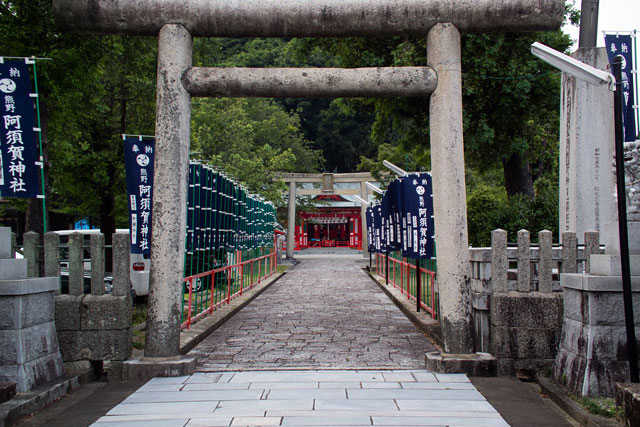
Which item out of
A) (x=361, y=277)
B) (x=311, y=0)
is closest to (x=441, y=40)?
(x=311, y=0)

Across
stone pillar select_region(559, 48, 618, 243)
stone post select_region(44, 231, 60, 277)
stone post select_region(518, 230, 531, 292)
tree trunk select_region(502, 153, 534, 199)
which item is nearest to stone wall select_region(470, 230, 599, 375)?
stone post select_region(518, 230, 531, 292)

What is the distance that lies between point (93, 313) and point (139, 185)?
3371 millimetres

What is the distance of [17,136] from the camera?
6.78 m

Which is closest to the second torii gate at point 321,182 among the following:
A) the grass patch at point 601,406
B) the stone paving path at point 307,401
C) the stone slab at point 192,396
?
the stone paving path at point 307,401

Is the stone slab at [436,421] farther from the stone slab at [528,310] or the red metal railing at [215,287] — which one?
the red metal railing at [215,287]

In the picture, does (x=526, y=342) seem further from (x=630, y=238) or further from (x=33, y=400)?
(x=33, y=400)

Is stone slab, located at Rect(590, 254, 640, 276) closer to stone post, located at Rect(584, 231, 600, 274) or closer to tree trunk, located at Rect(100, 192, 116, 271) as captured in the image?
stone post, located at Rect(584, 231, 600, 274)

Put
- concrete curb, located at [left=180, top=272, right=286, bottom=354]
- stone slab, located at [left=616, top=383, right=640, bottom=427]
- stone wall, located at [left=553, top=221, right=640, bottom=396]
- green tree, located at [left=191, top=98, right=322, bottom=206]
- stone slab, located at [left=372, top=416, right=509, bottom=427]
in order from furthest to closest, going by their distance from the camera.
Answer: green tree, located at [left=191, top=98, right=322, bottom=206], concrete curb, located at [left=180, top=272, right=286, bottom=354], stone wall, located at [left=553, top=221, right=640, bottom=396], stone slab, located at [left=372, top=416, right=509, bottom=427], stone slab, located at [left=616, top=383, right=640, bottom=427]

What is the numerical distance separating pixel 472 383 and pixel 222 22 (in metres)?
5.08

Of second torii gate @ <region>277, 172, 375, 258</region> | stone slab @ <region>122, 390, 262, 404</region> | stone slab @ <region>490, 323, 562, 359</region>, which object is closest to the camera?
stone slab @ <region>122, 390, 262, 404</region>

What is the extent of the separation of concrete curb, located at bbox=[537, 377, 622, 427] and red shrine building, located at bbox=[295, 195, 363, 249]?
1422 inches

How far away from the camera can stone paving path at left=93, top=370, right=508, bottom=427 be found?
202 inches

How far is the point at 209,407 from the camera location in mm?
5531

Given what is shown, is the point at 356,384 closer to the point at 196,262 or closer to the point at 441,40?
the point at 441,40
